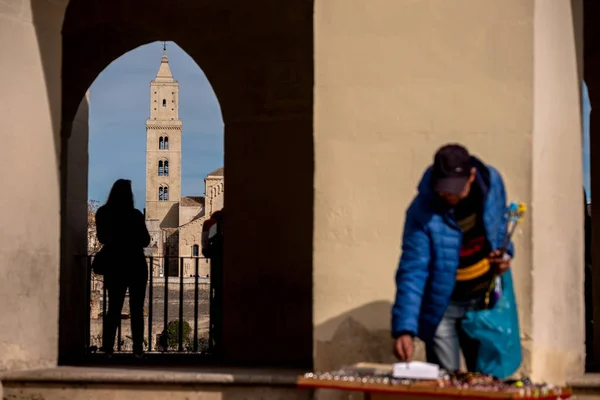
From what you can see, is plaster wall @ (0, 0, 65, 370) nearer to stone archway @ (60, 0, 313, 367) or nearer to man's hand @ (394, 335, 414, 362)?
stone archway @ (60, 0, 313, 367)

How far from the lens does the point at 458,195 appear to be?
557 centimetres

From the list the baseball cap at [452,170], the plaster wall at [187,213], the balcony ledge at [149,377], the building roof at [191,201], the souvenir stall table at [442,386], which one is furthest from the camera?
the building roof at [191,201]

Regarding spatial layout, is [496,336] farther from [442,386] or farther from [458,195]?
[458,195]

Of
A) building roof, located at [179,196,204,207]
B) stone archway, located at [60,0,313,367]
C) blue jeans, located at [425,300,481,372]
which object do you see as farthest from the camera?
building roof, located at [179,196,204,207]

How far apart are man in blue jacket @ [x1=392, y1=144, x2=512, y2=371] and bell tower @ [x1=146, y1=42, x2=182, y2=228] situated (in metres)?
129

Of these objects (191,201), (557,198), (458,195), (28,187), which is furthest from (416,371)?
(191,201)

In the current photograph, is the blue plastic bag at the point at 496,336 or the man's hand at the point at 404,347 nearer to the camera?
the man's hand at the point at 404,347

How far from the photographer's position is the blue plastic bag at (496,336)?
571 cm

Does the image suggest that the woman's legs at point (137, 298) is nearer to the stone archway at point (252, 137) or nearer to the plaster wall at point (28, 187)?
the stone archway at point (252, 137)

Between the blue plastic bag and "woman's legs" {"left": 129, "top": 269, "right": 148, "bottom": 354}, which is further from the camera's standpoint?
"woman's legs" {"left": 129, "top": 269, "right": 148, "bottom": 354}

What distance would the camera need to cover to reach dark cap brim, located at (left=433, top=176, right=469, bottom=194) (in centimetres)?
554

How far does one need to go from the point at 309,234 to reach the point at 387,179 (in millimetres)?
3994

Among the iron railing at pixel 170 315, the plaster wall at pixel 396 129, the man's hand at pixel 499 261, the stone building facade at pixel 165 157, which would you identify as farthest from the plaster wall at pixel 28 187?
the stone building facade at pixel 165 157

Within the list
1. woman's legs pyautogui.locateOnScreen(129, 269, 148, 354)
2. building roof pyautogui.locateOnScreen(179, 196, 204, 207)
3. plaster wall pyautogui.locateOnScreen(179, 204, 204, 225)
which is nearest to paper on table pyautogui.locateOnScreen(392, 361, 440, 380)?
woman's legs pyautogui.locateOnScreen(129, 269, 148, 354)
